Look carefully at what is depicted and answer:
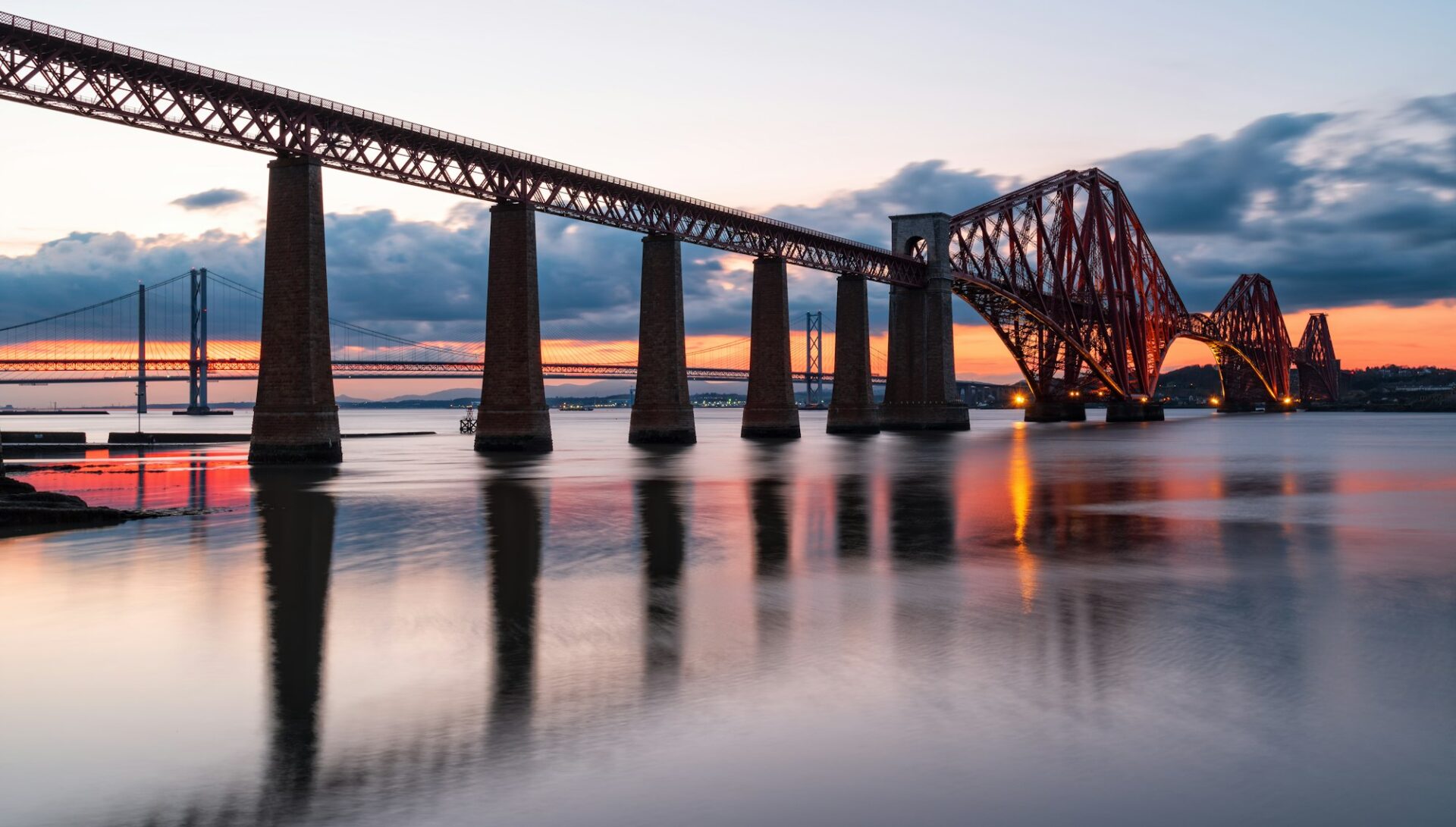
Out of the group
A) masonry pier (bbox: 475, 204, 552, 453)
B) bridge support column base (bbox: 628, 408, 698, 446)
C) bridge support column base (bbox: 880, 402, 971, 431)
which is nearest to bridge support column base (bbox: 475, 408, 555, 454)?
masonry pier (bbox: 475, 204, 552, 453)

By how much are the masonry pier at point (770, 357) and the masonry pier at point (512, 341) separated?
75.2 feet

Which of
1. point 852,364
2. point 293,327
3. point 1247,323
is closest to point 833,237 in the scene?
point 852,364

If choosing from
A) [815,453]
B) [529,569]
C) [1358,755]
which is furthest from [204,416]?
[1358,755]

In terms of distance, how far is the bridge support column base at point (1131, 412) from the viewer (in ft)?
442

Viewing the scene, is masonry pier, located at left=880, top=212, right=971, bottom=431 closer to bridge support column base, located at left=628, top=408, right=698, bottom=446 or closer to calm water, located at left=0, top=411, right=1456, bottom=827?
bridge support column base, located at left=628, top=408, right=698, bottom=446

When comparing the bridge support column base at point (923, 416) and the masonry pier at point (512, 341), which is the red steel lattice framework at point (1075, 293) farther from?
the masonry pier at point (512, 341)

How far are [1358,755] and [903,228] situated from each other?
323ft

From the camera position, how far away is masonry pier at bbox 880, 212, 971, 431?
97.9 meters

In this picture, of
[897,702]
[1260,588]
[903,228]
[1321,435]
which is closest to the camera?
→ [897,702]

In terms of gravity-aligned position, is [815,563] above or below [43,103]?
below

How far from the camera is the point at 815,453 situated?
5919 centimetres

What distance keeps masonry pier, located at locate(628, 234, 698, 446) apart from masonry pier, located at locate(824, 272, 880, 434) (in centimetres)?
2263

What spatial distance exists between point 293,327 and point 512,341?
474 inches

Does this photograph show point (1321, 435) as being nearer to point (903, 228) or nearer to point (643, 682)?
point (903, 228)
